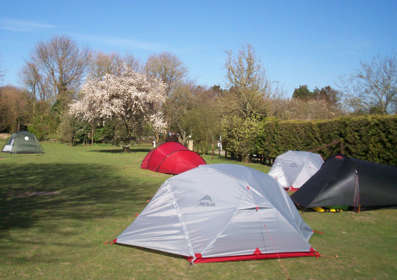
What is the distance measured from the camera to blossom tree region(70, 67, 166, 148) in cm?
2634

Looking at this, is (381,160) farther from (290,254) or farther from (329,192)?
(290,254)

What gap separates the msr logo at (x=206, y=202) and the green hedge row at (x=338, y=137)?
8.88 meters

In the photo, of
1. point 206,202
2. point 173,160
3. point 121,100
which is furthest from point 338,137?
point 121,100

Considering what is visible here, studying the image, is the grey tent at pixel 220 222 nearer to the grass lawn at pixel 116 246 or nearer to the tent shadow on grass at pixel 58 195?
the grass lawn at pixel 116 246

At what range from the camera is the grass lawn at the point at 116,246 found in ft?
15.9

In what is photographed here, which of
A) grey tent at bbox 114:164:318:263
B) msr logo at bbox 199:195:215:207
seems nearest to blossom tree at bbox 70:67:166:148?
grey tent at bbox 114:164:318:263

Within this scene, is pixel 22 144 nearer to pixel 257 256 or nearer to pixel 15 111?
pixel 257 256

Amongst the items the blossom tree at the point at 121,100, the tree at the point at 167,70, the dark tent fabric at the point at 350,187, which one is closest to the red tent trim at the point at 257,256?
the dark tent fabric at the point at 350,187

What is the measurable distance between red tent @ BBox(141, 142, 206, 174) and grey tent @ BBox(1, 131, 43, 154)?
37.7 feet

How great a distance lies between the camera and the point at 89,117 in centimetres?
2717

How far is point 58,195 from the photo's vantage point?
1040 cm

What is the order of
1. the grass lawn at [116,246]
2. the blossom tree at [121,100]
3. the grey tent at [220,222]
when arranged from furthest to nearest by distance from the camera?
the blossom tree at [121,100]
the grey tent at [220,222]
the grass lawn at [116,246]

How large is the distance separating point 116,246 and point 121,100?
21.7 meters

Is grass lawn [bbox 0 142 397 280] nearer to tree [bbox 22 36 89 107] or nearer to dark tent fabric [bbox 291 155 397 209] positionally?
dark tent fabric [bbox 291 155 397 209]
